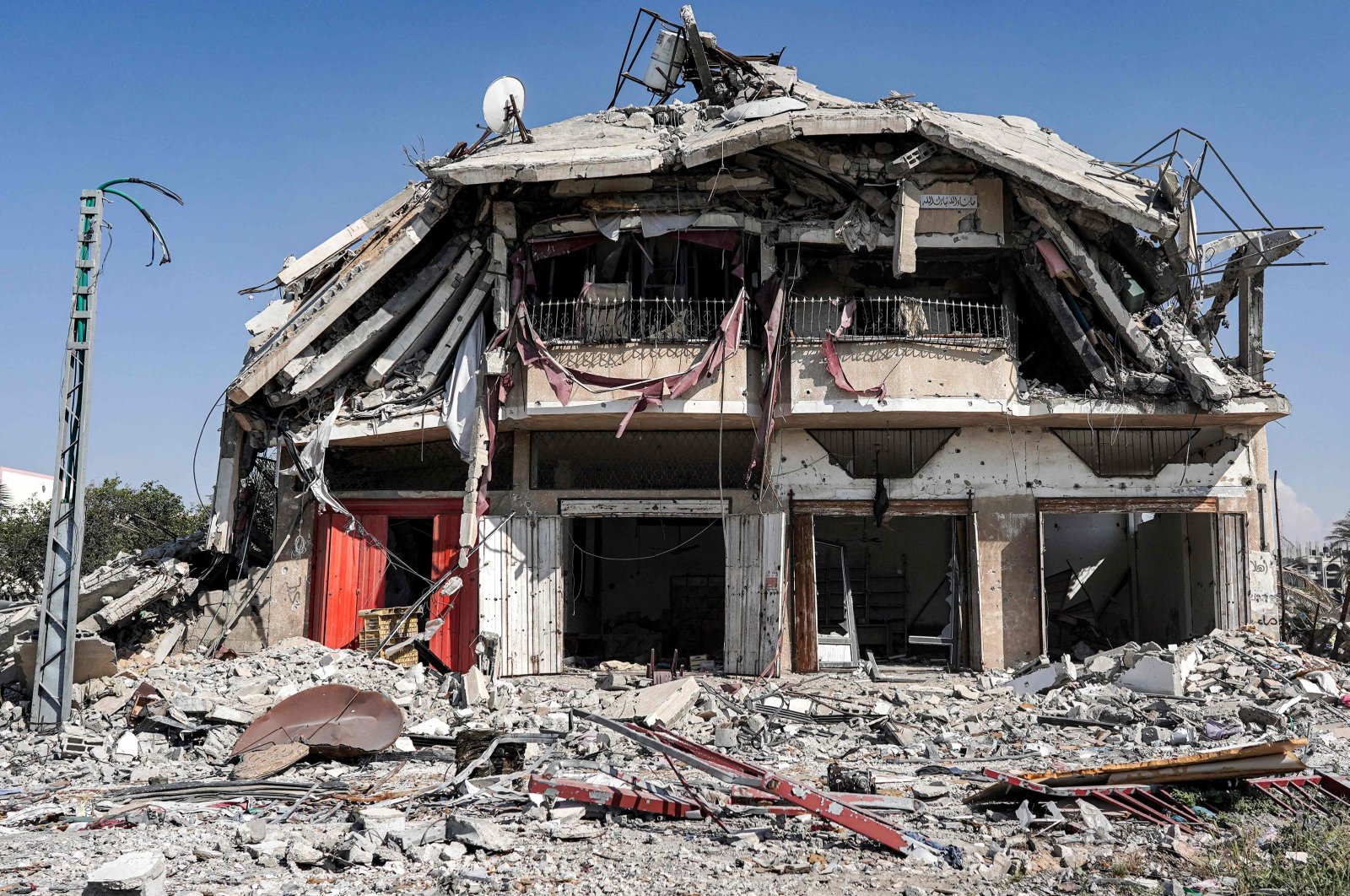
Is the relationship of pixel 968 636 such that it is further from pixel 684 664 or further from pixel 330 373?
pixel 330 373

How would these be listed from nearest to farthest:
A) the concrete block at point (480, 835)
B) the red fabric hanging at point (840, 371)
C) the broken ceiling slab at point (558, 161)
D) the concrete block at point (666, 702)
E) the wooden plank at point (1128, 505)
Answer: the concrete block at point (480, 835)
the concrete block at point (666, 702)
the broken ceiling slab at point (558, 161)
the red fabric hanging at point (840, 371)
the wooden plank at point (1128, 505)

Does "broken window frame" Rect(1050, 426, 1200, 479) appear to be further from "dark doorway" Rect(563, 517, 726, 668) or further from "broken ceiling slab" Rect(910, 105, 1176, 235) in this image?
"dark doorway" Rect(563, 517, 726, 668)

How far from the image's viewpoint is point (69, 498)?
10859 mm

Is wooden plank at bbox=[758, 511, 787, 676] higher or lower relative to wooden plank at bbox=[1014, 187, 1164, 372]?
lower

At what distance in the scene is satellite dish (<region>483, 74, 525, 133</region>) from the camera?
14734 millimetres

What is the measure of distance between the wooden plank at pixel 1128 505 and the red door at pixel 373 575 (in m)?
8.02

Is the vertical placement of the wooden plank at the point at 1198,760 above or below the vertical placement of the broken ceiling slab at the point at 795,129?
below

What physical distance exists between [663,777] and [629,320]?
6.93 metres

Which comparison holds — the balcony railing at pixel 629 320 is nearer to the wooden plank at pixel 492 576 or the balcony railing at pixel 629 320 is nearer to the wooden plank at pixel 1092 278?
the wooden plank at pixel 492 576

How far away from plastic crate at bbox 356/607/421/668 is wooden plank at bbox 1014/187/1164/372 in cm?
994

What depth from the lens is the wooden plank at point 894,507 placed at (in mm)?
14109

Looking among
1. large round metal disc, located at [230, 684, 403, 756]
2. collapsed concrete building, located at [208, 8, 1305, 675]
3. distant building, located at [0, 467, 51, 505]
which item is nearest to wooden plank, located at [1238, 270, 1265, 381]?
collapsed concrete building, located at [208, 8, 1305, 675]

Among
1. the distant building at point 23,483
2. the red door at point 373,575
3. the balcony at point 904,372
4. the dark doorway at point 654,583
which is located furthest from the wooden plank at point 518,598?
the distant building at point 23,483

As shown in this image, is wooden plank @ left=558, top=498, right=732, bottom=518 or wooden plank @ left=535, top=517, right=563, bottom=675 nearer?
wooden plank @ left=535, top=517, right=563, bottom=675
